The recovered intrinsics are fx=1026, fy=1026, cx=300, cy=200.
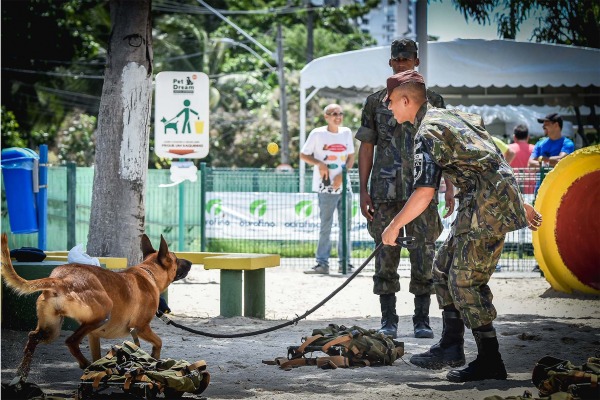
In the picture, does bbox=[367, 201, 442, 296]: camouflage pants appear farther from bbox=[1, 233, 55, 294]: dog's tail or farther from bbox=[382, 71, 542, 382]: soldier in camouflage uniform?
bbox=[1, 233, 55, 294]: dog's tail

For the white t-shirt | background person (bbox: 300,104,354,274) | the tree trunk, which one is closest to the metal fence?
background person (bbox: 300,104,354,274)

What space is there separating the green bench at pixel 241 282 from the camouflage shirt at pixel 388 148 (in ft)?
6.06

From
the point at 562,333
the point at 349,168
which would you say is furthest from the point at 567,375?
the point at 349,168

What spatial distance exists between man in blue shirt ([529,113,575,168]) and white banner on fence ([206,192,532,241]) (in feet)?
11.6

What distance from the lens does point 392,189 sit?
776 cm

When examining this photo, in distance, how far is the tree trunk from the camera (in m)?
9.95

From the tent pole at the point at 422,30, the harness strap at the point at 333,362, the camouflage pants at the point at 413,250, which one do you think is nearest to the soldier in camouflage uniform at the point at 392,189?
the camouflage pants at the point at 413,250

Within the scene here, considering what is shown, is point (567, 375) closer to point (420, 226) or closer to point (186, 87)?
point (420, 226)

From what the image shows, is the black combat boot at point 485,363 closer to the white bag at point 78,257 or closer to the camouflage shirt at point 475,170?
the camouflage shirt at point 475,170

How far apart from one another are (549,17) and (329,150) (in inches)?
211

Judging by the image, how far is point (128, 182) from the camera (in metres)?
10.0

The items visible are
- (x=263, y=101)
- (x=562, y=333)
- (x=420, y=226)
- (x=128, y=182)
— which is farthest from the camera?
(x=263, y=101)

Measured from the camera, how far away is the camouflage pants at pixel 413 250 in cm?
775

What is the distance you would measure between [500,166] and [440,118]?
44 centimetres
